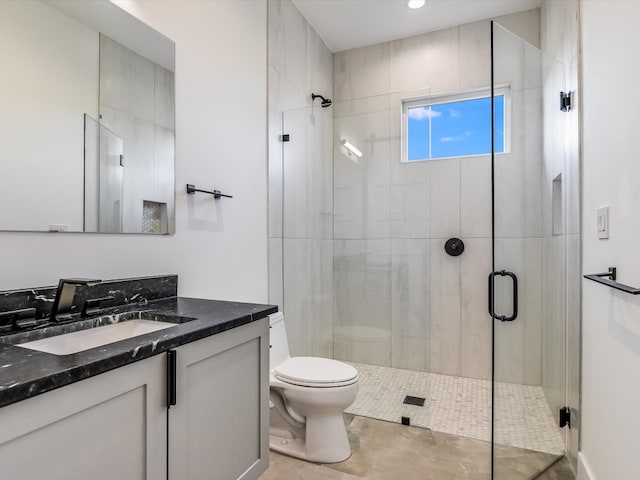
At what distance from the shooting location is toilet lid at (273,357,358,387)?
183cm

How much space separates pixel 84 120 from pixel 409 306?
89.3 inches

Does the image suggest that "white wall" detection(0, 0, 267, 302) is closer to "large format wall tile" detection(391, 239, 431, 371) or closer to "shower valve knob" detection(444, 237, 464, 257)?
"large format wall tile" detection(391, 239, 431, 371)

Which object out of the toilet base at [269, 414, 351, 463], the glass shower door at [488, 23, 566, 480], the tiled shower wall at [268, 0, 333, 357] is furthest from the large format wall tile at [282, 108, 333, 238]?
the glass shower door at [488, 23, 566, 480]

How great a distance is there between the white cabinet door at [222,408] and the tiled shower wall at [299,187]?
3.69 feet

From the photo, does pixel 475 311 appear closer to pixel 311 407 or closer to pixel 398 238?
pixel 398 238

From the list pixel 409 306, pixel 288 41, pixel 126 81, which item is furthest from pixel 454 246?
pixel 126 81

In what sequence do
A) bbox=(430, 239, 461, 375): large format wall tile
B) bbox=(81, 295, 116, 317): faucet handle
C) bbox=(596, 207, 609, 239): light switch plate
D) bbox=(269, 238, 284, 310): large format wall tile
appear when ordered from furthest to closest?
bbox=(430, 239, 461, 375): large format wall tile
bbox=(269, 238, 284, 310): large format wall tile
bbox=(596, 207, 609, 239): light switch plate
bbox=(81, 295, 116, 317): faucet handle

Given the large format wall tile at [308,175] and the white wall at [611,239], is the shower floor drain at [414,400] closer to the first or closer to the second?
the white wall at [611,239]

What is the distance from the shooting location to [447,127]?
307cm

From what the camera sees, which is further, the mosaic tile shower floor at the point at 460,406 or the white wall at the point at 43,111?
the mosaic tile shower floor at the point at 460,406

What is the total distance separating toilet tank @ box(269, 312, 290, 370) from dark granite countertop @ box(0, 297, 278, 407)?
838 mm

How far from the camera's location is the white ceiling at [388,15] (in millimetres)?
2693

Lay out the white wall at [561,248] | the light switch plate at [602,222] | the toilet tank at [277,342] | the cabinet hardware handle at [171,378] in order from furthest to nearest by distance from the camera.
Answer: the toilet tank at [277,342], the white wall at [561,248], the light switch plate at [602,222], the cabinet hardware handle at [171,378]

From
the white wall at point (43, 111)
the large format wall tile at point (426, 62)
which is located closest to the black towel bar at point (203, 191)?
the white wall at point (43, 111)
